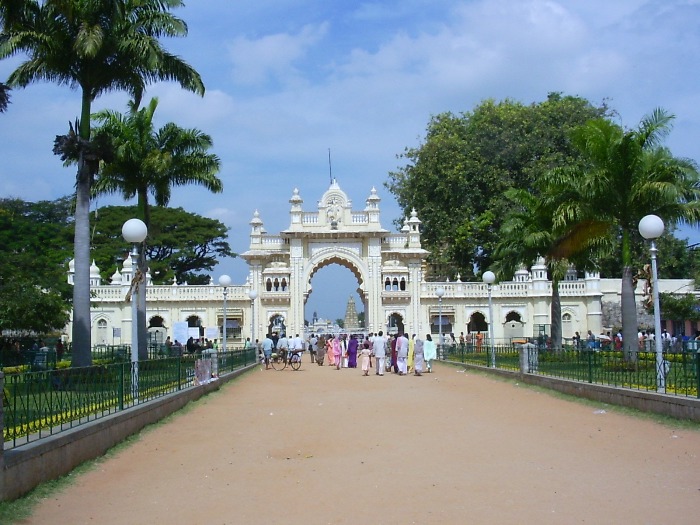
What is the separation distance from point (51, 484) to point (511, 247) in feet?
85.7

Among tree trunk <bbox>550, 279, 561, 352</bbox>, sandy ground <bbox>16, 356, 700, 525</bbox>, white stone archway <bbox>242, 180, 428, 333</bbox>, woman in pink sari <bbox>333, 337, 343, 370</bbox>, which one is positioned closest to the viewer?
sandy ground <bbox>16, 356, 700, 525</bbox>

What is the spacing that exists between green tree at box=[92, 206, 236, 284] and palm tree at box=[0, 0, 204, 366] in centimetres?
3600

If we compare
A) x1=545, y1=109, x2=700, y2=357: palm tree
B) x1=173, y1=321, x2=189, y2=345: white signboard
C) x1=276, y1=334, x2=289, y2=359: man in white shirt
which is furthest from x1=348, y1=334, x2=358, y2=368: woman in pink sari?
x1=545, y1=109, x2=700, y2=357: palm tree

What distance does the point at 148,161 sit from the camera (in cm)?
2538

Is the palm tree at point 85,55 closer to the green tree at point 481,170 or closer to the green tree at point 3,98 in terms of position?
the green tree at point 3,98

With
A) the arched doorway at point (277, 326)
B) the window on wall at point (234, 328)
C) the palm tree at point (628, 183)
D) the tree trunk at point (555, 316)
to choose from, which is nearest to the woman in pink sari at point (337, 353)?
the tree trunk at point (555, 316)

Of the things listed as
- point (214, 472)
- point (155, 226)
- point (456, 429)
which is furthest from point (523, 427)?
point (155, 226)

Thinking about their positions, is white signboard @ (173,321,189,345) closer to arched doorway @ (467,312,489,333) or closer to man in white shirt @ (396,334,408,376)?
man in white shirt @ (396,334,408,376)

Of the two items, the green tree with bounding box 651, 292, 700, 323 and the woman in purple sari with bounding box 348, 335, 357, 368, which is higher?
the green tree with bounding box 651, 292, 700, 323

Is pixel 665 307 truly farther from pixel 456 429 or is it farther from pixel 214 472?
pixel 214 472

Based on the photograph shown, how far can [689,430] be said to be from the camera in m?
11.3

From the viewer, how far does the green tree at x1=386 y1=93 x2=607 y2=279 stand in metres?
48.0

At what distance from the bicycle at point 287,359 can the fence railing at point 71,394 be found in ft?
53.5

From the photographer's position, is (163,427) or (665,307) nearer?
(163,427)
